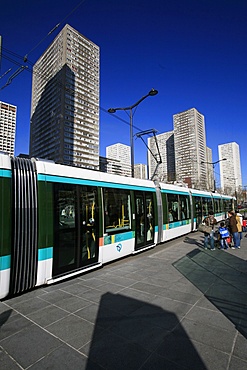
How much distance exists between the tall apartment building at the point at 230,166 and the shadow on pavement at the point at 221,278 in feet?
205

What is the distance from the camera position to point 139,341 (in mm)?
3006

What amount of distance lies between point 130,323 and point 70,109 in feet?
304

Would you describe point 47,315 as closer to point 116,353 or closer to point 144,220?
point 116,353

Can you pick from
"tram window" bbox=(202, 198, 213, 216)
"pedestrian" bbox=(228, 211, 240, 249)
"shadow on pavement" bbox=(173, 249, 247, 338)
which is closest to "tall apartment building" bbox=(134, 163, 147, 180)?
"tram window" bbox=(202, 198, 213, 216)

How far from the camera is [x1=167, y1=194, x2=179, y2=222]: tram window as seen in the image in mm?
11090

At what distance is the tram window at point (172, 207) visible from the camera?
11.1 metres

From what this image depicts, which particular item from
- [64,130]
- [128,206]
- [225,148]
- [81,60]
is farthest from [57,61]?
[128,206]

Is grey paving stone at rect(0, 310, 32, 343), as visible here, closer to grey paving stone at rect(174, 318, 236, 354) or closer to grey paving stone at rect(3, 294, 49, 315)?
grey paving stone at rect(3, 294, 49, 315)

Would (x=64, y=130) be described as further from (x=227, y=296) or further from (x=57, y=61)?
(x=227, y=296)

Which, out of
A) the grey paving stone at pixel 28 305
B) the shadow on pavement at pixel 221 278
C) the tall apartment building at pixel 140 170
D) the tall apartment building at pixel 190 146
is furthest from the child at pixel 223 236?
the tall apartment building at pixel 140 170

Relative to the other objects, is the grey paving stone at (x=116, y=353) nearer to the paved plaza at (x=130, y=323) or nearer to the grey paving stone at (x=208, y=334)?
the paved plaza at (x=130, y=323)

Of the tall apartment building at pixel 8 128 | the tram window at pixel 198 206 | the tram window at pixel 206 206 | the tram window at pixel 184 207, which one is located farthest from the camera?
the tram window at pixel 206 206

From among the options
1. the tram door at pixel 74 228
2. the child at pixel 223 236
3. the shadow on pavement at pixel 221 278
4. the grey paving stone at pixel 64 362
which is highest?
the tram door at pixel 74 228

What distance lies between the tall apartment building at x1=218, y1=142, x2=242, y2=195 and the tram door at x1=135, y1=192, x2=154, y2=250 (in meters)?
62.3
